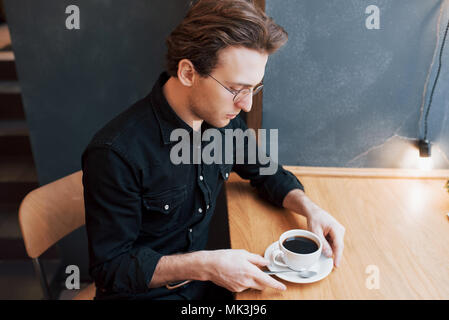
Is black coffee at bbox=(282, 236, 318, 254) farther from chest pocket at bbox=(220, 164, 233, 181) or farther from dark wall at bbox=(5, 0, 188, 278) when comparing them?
dark wall at bbox=(5, 0, 188, 278)

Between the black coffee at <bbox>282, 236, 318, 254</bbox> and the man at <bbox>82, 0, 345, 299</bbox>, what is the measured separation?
0.06m

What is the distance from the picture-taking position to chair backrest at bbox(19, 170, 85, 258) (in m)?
1.19

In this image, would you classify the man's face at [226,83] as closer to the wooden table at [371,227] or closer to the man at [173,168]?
the man at [173,168]

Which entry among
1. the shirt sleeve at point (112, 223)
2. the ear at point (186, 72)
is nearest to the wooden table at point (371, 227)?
the shirt sleeve at point (112, 223)

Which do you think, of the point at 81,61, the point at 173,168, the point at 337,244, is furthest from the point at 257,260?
the point at 81,61

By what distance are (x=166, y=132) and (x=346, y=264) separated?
0.60 m

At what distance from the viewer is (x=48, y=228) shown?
4.11ft

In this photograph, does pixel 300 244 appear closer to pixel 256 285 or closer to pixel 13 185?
pixel 256 285

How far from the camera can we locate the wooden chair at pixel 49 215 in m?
1.19

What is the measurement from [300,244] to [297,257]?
0.06 meters

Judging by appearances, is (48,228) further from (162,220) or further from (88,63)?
(88,63)

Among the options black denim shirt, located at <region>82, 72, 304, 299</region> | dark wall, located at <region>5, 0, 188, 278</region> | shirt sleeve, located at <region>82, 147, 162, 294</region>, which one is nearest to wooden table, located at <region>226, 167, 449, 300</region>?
black denim shirt, located at <region>82, 72, 304, 299</region>

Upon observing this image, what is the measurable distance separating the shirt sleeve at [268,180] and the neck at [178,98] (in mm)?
284
